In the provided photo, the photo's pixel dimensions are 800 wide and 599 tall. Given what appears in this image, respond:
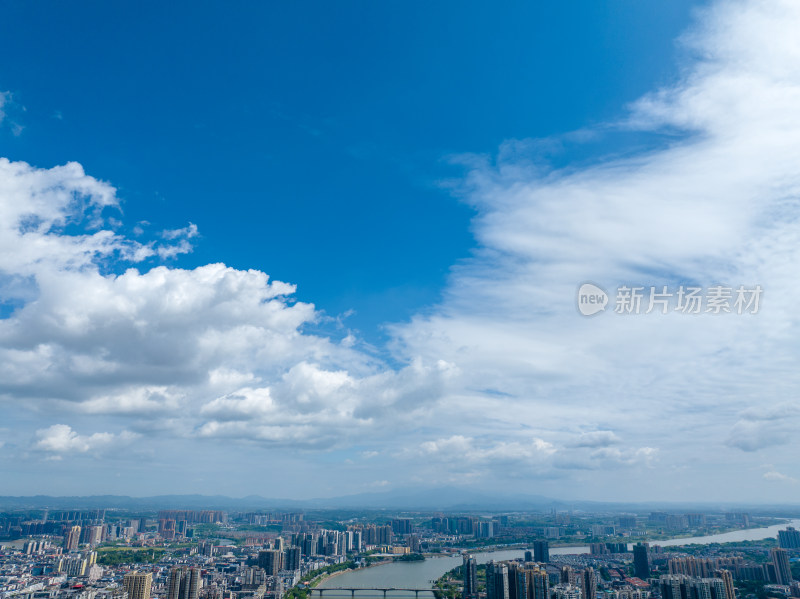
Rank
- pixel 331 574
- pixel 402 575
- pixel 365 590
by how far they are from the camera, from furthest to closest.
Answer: pixel 402 575
pixel 331 574
pixel 365 590

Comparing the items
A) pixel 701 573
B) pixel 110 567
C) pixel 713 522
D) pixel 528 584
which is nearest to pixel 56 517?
pixel 110 567

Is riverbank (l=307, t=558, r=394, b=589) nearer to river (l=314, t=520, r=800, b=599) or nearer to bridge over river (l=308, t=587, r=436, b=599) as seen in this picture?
river (l=314, t=520, r=800, b=599)

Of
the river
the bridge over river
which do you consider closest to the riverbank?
the river

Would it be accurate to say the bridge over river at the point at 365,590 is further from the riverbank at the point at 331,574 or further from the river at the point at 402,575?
the riverbank at the point at 331,574

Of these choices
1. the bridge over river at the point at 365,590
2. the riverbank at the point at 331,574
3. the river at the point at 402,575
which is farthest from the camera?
the riverbank at the point at 331,574

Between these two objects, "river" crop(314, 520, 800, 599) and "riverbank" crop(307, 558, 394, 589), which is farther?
"riverbank" crop(307, 558, 394, 589)

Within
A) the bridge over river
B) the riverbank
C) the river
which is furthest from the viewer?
the riverbank

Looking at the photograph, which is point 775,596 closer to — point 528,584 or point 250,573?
point 528,584

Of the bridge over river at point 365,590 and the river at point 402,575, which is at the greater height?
the bridge over river at point 365,590

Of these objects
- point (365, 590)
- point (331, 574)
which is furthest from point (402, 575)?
point (365, 590)

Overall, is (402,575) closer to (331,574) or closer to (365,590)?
(331,574)

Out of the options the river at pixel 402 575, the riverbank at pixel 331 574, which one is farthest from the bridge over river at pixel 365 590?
the riverbank at pixel 331 574
